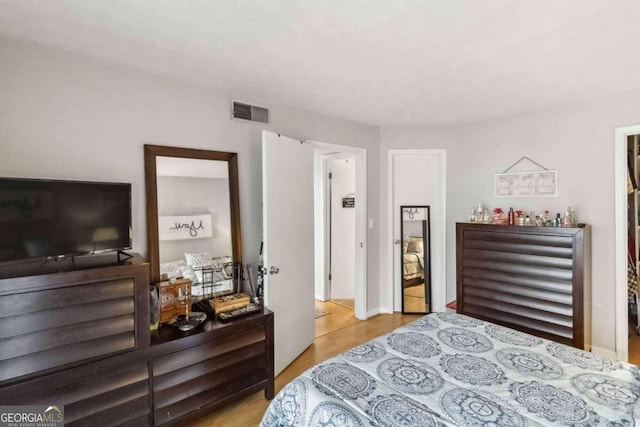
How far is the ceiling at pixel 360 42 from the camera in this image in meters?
1.45

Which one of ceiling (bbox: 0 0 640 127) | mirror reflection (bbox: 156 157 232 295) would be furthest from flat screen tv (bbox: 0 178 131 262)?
ceiling (bbox: 0 0 640 127)

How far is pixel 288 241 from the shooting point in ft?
8.86

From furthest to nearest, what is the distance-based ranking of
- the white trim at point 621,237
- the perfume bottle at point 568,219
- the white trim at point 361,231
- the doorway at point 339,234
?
the doorway at point 339,234
the white trim at point 361,231
the perfume bottle at point 568,219
the white trim at point 621,237

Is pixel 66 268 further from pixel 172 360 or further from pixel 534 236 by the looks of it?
pixel 534 236

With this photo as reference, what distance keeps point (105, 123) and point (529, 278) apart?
3477mm

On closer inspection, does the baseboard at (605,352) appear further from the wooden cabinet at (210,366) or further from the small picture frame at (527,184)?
the wooden cabinet at (210,366)

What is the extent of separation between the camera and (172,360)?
6.08 feet

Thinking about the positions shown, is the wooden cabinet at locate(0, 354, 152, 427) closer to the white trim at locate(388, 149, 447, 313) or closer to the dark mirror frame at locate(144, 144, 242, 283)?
the dark mirror frame at locate(144, 144, 242, 283)

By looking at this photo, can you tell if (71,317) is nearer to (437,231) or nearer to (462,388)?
(462,388)

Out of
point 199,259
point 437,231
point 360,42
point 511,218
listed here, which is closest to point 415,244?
point 437,231

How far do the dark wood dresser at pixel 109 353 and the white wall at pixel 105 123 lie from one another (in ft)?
1.85

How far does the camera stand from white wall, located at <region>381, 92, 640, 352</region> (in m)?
2.71

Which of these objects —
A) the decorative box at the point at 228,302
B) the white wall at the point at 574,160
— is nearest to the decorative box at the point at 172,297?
the decorative box at the point at 228,302

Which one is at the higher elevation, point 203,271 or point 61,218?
point 61,218
